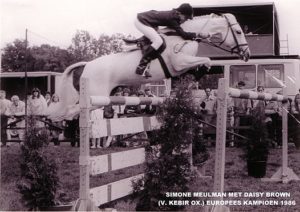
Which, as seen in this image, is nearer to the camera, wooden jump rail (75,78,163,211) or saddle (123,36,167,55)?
wooden jump rail (75,78,163,211)

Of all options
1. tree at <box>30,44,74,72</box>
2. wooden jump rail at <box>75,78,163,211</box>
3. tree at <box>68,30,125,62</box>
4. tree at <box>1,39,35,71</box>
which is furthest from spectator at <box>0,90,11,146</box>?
tree at <box>30,44,74,72</box>

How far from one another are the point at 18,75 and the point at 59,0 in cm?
860

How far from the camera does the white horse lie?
4910mm

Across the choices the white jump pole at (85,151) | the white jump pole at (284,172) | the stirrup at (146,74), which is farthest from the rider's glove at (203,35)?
the white jump pole at (85,151)

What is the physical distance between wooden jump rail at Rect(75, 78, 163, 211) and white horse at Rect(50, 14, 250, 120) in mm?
1259

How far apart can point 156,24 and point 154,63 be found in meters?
0.35

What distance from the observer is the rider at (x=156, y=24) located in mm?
4809

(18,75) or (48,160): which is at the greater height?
(18,75)

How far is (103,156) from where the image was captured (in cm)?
318

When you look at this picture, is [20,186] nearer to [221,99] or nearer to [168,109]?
[168,109]

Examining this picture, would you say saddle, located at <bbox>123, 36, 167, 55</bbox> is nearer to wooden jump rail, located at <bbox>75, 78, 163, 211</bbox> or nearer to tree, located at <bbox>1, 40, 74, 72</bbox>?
wooden jump rail, located at <bbox>75, 78, 163, 211</bbox>

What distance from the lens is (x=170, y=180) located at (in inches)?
125

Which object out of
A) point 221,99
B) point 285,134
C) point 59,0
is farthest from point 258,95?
point 59,0

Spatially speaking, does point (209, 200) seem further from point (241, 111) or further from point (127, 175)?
point (241, 111)
